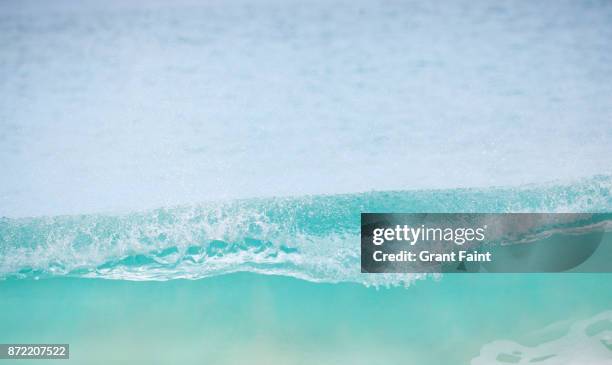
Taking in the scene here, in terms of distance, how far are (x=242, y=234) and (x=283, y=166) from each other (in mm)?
361

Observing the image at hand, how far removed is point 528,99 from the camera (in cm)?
317

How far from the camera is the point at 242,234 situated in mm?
3199

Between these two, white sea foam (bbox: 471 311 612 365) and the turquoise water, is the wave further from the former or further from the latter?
white sea foam (bbox: 471 311 612 365)

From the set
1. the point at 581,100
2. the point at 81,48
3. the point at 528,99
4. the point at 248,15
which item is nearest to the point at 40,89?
the point at 81,48

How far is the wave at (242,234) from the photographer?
312cm

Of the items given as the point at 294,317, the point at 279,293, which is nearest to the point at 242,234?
the point at 279,293

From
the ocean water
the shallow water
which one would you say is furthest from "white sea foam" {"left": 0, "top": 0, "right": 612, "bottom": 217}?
the shallow water

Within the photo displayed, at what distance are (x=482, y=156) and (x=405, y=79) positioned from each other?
19.2 inches

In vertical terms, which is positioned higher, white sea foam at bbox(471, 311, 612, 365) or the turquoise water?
the turquoise water

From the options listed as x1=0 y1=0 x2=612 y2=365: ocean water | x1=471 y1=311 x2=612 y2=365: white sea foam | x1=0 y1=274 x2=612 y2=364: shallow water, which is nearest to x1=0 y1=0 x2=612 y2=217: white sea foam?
x1=0 y1=0 x2=612 y2=365: ocean water

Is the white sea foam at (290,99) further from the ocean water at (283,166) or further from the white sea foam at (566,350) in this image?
the white sea foam at (566,350)

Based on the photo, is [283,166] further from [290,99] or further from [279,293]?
[279,293]

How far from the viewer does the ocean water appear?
3.15m

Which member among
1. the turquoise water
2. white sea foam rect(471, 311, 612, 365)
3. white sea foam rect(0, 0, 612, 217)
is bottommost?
white sea foam rect(471, 311, 612, 365)
